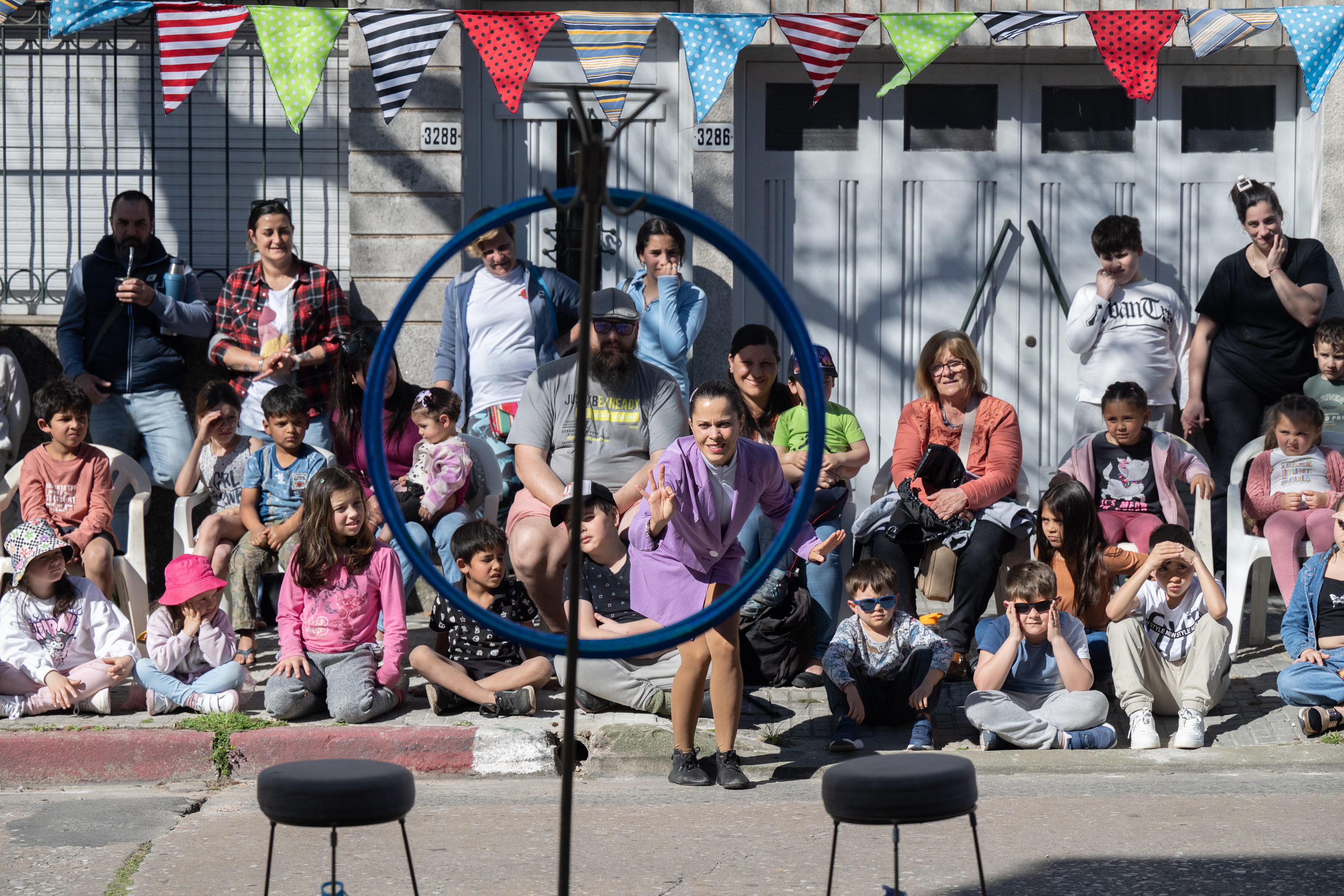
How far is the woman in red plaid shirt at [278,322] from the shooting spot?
7.24 metres

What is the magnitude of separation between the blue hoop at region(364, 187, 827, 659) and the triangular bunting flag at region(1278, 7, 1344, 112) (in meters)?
4.88

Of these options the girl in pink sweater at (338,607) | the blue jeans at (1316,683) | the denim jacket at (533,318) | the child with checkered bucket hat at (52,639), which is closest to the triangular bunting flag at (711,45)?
the denim jacket at (533,318)

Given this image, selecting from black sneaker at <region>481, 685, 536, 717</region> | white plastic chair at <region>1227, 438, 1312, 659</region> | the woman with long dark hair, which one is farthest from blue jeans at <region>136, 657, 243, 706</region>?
the woman with long dark hair

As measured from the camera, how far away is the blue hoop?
10.9 feet

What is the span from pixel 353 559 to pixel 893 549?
229 centimetres

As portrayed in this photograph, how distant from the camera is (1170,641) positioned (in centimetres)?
595

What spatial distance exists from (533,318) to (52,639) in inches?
102

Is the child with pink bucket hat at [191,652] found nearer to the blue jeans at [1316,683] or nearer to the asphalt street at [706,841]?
the asphalt street at [706,841]

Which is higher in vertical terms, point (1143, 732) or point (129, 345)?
point (129, 345)

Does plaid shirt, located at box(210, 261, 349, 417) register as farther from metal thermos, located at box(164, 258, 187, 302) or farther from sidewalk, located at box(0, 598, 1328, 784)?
sidewalk, located at box(0, 598, 1328, 784)

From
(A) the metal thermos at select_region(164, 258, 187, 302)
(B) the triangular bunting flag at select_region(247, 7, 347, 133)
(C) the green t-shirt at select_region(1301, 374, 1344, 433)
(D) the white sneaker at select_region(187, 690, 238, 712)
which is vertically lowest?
(D) the white sneaker at select_region(187, 690, 238, 712)

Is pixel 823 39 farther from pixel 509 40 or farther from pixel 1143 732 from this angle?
pixel 1143 732

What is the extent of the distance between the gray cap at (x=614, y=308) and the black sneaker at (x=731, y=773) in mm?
1703

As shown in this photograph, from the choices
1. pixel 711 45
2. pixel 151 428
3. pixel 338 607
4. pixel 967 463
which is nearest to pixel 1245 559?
pixel 967 463
